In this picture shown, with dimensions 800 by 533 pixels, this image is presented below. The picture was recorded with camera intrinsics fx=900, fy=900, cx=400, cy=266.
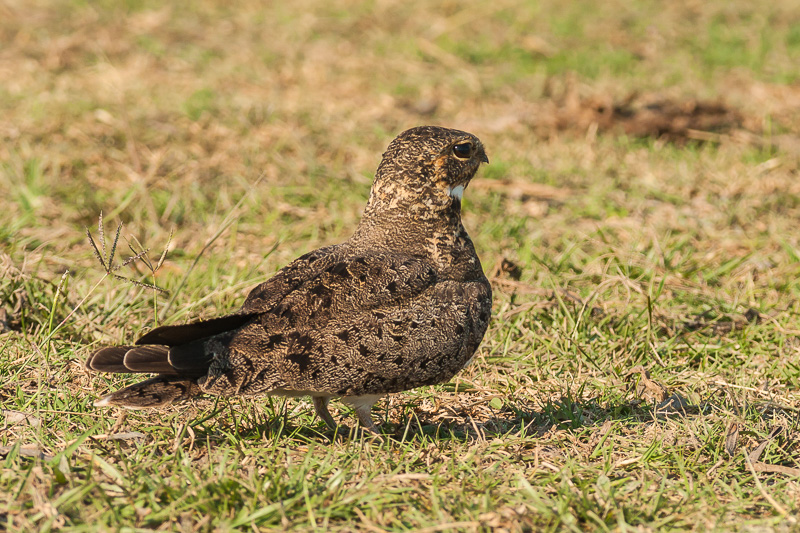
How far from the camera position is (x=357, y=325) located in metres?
3.44

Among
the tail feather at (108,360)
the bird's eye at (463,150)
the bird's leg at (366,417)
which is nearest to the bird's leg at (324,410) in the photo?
the bird's leg at (366,417)

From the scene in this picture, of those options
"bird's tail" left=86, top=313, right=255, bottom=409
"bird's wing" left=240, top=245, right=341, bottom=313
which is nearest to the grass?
"bird's tail" left=86, top=313, right=255, bottom=409

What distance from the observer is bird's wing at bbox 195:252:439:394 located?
333cm

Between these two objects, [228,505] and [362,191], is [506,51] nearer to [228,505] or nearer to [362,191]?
[362,191]

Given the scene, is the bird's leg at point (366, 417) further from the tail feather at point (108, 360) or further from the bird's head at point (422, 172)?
the tail feather at point (108, 360)

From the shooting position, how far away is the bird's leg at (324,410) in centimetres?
377

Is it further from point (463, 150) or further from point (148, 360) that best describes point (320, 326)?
point (463, 150)

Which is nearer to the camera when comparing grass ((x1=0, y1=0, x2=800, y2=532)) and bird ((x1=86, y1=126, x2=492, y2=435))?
grass ((x1=0, y1=0, x2=800, y2=532))

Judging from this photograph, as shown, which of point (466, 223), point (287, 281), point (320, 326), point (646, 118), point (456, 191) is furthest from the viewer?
point (646, 118)

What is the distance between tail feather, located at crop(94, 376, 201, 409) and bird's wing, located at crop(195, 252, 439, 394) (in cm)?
8


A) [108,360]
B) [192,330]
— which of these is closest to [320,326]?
[192,330]

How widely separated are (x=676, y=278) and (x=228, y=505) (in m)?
3.43

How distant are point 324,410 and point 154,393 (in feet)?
2.65

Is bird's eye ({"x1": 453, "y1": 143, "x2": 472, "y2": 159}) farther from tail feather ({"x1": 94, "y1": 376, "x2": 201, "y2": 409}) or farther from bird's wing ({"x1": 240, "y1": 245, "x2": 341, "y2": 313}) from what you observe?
tail feather ({"x1": 94, "y1": 376, "x2": 201, "y2": 409})
